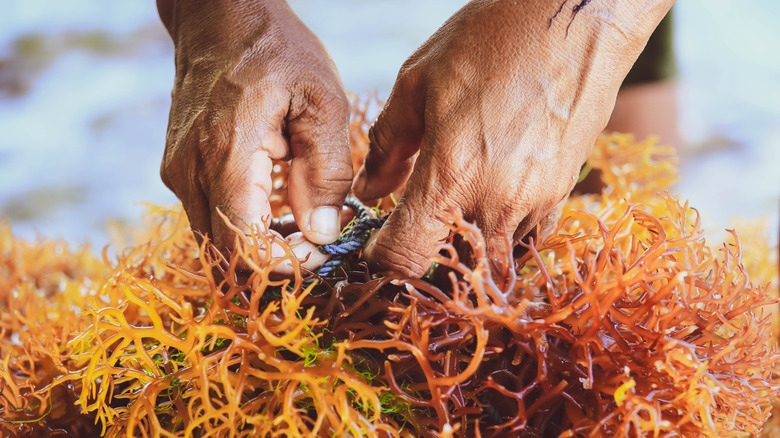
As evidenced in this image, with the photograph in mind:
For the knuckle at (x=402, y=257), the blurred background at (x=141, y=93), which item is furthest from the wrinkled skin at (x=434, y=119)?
the blurred background at (x=141, y=93)

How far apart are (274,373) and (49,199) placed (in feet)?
9.32

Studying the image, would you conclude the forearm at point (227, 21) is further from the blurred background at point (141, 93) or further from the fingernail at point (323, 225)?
the blurred background at point (141, 93)

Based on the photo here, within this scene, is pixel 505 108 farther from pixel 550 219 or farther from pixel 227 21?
pixel 227 21

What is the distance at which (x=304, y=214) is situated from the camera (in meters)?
0.62

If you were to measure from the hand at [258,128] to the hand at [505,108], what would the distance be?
4.1 inches

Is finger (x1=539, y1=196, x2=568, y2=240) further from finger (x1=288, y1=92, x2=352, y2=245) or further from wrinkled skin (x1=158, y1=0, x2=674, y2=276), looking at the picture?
finger (x1=288, y1=92, x2=352, y2=245)

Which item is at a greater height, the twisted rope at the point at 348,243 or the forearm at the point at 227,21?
the forearm at the point at 227,21

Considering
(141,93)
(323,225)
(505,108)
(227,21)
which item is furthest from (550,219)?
(141,93)

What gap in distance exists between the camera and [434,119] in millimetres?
564

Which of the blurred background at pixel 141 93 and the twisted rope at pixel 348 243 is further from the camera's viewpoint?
the blurred background at pixel 141 93

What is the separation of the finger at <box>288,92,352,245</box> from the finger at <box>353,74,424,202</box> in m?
0.05

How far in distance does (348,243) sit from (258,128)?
17 centimetres

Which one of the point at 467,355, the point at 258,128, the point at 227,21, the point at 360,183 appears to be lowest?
the point at 467,355

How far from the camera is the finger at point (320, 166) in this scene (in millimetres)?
622
